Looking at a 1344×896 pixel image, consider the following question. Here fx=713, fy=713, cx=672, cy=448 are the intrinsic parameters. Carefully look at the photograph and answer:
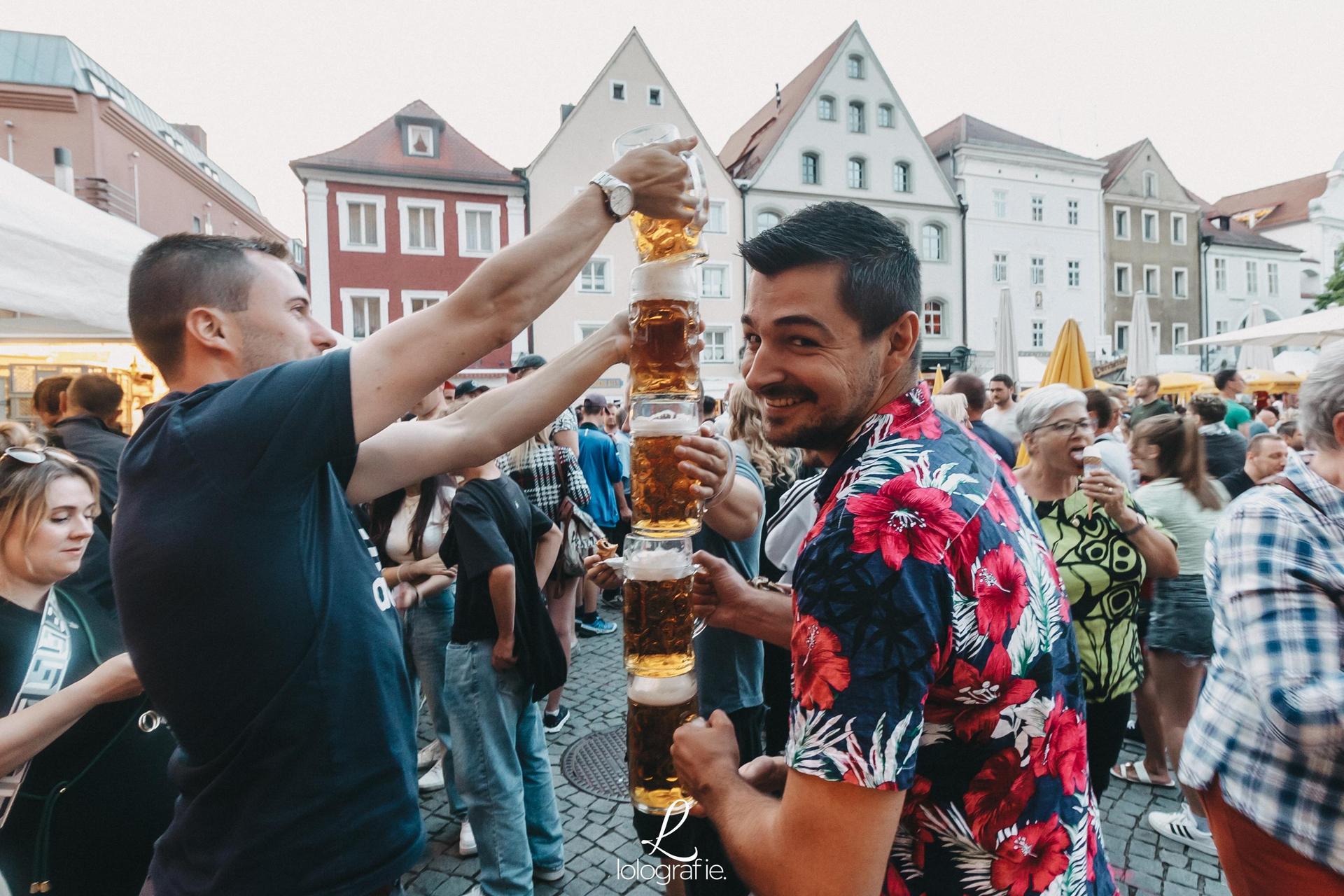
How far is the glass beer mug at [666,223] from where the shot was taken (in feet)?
5.62

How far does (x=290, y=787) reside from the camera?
1484mm

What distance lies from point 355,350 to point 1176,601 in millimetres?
4594

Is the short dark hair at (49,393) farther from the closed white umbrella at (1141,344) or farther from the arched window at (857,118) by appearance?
the arched window at (857,118)

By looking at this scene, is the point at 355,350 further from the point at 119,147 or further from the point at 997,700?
the point at 119,147

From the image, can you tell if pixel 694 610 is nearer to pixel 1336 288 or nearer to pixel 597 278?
pixel 597 278

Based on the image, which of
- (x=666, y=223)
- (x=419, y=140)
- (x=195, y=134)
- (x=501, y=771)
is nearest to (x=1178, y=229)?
(x=419, y=140)

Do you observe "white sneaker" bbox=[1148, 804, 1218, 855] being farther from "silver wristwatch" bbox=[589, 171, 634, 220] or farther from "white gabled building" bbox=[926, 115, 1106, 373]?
"white gabled building" bbox=[926, 115, 1106, 373]

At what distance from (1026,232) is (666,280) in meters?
36.3

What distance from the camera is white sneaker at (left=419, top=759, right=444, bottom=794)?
4.53 m

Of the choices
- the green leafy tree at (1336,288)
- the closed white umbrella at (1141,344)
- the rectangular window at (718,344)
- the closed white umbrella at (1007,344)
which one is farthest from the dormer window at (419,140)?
the green leafy tree at (1336,288)

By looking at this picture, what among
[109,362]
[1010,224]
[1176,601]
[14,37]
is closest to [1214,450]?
[1176,601]

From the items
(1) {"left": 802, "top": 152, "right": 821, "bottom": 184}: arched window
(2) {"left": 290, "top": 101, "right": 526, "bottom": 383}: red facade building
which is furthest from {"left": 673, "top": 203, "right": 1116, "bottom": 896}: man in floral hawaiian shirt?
(1) {"left": 802, "top": 152, "right": 821, "bottom": 184}: arched window

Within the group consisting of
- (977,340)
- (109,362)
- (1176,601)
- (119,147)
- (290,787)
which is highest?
(119,147)

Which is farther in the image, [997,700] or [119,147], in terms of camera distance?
[119,147]
